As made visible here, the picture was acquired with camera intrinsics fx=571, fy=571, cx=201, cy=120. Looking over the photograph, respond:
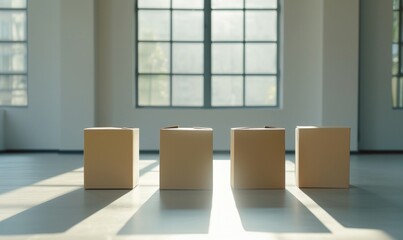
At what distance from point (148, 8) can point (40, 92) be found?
3.39m

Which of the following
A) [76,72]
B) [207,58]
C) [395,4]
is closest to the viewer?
[76,72]

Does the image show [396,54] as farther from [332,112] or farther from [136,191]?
[136,191]

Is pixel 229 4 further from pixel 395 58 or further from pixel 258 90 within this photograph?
pixel 395 58

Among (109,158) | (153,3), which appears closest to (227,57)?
(153,3)

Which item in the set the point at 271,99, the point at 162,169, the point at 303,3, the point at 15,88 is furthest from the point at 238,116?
the point at 162,169

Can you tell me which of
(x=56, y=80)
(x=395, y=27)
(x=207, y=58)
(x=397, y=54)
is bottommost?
(x=56, y=80)

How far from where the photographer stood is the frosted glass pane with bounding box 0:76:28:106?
14.3 meters

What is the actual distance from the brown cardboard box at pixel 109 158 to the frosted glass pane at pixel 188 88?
680 centimetres

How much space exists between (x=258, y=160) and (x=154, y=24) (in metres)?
7.56

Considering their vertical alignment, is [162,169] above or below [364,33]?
below

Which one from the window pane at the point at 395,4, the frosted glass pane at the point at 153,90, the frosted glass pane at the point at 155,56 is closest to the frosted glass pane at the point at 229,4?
the frosted glass pane at the point at 155,56

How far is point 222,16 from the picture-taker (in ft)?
46.8

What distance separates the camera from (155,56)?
1431 centimetres

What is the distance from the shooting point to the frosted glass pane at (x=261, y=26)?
14.3 meters
